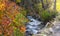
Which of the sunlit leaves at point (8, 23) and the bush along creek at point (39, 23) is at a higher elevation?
the sunlit leaves at point (8, 23)

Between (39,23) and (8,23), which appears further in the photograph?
(39,23)

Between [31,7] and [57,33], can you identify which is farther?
[31,7]

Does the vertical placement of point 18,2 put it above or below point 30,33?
above

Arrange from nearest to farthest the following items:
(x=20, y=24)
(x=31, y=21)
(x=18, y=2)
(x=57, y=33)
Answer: (x=57, y=33) < (x=20, y=24) < (x=31, y=21) < (x=18, y=2)

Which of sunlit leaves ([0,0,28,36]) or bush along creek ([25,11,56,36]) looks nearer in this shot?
sunlit leaves ([0,0,28,36])

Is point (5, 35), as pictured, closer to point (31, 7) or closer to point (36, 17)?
point (36, 17)

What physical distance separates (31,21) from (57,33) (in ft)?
24.0

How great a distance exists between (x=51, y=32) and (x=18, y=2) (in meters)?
9.91

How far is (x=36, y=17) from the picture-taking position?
976 inches

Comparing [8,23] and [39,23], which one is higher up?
[8,23]

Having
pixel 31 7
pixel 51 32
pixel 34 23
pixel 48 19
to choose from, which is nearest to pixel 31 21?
pixel 34 23

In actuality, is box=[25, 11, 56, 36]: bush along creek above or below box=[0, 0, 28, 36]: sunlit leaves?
below

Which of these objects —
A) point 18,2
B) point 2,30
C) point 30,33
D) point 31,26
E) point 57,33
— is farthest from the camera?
point 18,2

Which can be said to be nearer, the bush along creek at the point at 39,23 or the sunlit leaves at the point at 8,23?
the sunlit leaves at the point at 8,23
